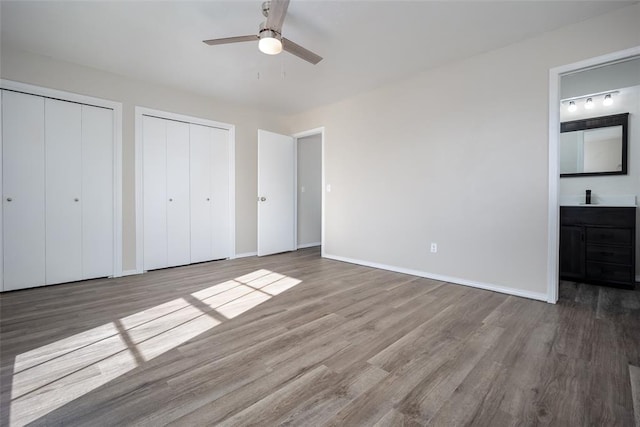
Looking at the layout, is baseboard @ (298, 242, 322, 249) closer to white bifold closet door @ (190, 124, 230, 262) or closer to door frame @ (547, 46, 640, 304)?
white bifold closet door @ (190, 124, 230, 262)

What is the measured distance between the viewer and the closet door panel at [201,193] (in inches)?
166

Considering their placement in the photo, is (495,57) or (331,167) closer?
(495,57)

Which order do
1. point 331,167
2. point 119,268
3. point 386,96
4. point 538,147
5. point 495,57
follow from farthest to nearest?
point 331,167
point 386,96
point 119,268
point 495,57
point 538,147

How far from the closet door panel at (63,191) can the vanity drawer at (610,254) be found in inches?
235

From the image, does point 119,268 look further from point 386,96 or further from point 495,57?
point 495,57

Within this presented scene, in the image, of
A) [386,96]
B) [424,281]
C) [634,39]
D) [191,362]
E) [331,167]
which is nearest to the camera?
[191,362]

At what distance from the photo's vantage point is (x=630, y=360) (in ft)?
5.44

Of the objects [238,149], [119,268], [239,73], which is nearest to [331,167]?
[238,149]

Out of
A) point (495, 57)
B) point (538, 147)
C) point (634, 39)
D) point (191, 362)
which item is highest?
point (495, 57)

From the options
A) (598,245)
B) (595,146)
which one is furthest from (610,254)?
(595,146)

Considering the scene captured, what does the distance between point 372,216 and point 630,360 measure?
2749mm

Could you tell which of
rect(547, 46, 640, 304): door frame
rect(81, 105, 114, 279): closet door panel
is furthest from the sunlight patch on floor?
rect(547, 46, 640, 304): door frame

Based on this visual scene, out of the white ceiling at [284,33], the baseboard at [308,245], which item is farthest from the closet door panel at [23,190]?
the baseboard at [308,245]

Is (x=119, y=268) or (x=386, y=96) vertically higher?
(x=386, y=96)
